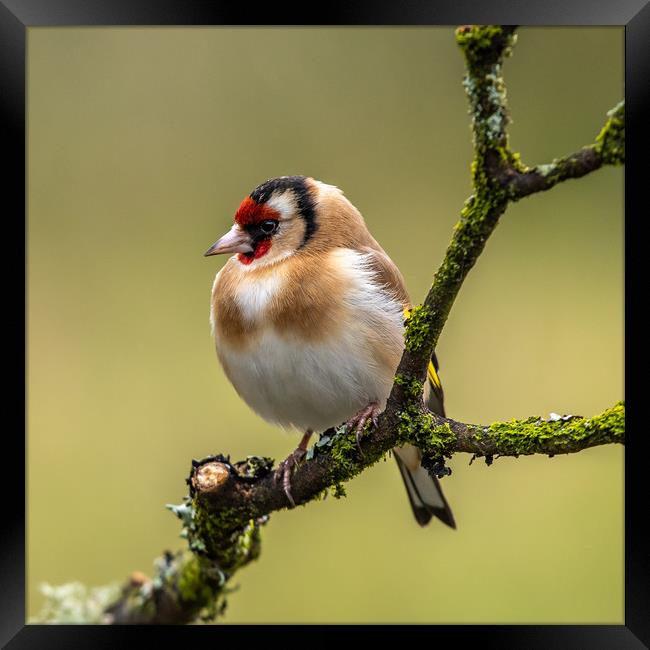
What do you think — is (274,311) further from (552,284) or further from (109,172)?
(109,172)

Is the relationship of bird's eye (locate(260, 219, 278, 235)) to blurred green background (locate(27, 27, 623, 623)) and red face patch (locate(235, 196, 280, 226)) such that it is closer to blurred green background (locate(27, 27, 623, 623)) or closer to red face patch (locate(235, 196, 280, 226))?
red face patch (locate(235, 196, 280, 226))

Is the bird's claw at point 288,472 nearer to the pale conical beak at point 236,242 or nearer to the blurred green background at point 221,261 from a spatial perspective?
the pale conical beak at point 236,242

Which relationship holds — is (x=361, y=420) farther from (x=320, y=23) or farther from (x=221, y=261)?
(x=221, y=261)

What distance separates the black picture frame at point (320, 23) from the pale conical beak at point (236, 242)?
65cm

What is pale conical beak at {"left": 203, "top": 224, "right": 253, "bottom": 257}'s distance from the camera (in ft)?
9.95

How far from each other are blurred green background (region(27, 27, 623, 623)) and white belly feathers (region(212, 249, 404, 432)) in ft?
3.16

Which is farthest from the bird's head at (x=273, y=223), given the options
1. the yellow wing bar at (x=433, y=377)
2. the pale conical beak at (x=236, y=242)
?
the yellow wing bar at (x=433, y=377)

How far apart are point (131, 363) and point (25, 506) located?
2430mm

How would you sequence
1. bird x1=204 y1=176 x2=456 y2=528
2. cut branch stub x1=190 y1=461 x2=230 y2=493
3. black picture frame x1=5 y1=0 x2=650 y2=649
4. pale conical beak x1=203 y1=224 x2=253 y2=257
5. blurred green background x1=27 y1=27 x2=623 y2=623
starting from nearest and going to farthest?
black picture frame x1=5 y1=0 x2=650 y2=649 → cut branch stub x1=190 y1=461 x2=230 y2=493 → bird x1=204 y1=176 x2=456 y2=528 → pale conical beak x1=203 y1=224 x2=253 y2=257 → blurred green background x1=27 y1=27 x2=623 y2=623

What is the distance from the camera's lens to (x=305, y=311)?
2861 millimetres

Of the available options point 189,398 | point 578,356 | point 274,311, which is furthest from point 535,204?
point 274,311

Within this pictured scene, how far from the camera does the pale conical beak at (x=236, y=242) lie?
3033 millimetres

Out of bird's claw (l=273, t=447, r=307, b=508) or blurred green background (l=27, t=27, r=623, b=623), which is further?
blurred green background (l=27, t=27, r=623, b=623)

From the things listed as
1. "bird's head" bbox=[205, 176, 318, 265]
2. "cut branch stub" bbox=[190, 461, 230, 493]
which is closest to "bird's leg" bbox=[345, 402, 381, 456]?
"cut branch stub" bbox=[190, 461, 230, 493]
